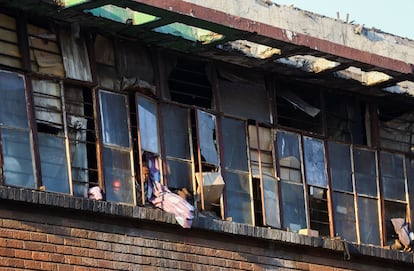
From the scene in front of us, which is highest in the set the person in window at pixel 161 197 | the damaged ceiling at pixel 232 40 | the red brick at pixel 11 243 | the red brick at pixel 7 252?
the damaged ceiling at pixel 232 40

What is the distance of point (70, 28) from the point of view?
59.1 ft

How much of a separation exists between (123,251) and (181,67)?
262cm

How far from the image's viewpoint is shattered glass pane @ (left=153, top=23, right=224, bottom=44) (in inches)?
723

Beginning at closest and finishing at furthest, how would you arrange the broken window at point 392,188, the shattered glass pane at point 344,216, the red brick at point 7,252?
the red brick at point 7,252 < the shattered glass pane at point 344,216 < the broken window at point 392,188

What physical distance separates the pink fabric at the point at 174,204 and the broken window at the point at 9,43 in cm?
212

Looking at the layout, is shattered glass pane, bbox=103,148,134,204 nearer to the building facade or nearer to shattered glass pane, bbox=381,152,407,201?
the building facade

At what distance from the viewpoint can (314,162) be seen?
795 inches

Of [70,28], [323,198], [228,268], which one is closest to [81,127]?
[70,28]

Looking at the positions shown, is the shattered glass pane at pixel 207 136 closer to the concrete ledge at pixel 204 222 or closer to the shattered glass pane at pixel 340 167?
the concrete ledge at pixel 204 222

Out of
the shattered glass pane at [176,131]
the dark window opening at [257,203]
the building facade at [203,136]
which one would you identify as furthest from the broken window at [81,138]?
the dark window opening at [257,203]

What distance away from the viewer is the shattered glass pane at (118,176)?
17.9 metres

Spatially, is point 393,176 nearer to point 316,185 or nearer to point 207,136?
point 316,185

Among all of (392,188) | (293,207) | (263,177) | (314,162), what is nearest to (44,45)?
(263,177)

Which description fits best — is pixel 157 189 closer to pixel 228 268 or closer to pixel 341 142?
pixel 228 268
